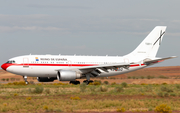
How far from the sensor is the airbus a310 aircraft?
119 ft

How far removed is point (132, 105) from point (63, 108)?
465 cm

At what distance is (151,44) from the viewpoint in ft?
150

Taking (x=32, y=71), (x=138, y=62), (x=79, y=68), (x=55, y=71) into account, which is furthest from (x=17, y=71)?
(x=138, y=62)

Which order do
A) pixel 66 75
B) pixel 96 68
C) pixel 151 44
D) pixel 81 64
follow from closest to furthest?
1. pixel 66 75
2. pixel 96 68
3. pixel 81 64
4. pixel 151 44

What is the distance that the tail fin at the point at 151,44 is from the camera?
1790 inches

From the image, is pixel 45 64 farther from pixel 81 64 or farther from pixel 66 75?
pixel 81 64

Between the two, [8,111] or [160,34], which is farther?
[160,34]

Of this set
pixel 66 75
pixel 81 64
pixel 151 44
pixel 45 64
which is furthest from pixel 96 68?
pixel 151 44

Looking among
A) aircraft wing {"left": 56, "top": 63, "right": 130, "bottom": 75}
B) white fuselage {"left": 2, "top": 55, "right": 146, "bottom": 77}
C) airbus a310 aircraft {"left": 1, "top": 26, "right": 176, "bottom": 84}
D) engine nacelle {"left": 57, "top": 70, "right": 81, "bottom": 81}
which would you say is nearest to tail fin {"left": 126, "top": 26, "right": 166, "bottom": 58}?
airbus a310 aircraft {"left": 1, "top": 26, "right": 176, "bottom": 84}

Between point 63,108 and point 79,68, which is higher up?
point 79,68

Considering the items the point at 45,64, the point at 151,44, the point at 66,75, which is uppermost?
the point at 151,44

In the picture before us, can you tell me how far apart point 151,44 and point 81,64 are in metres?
13.2

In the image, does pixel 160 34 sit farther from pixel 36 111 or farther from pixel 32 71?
pixel 36 111

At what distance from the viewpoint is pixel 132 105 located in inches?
725
